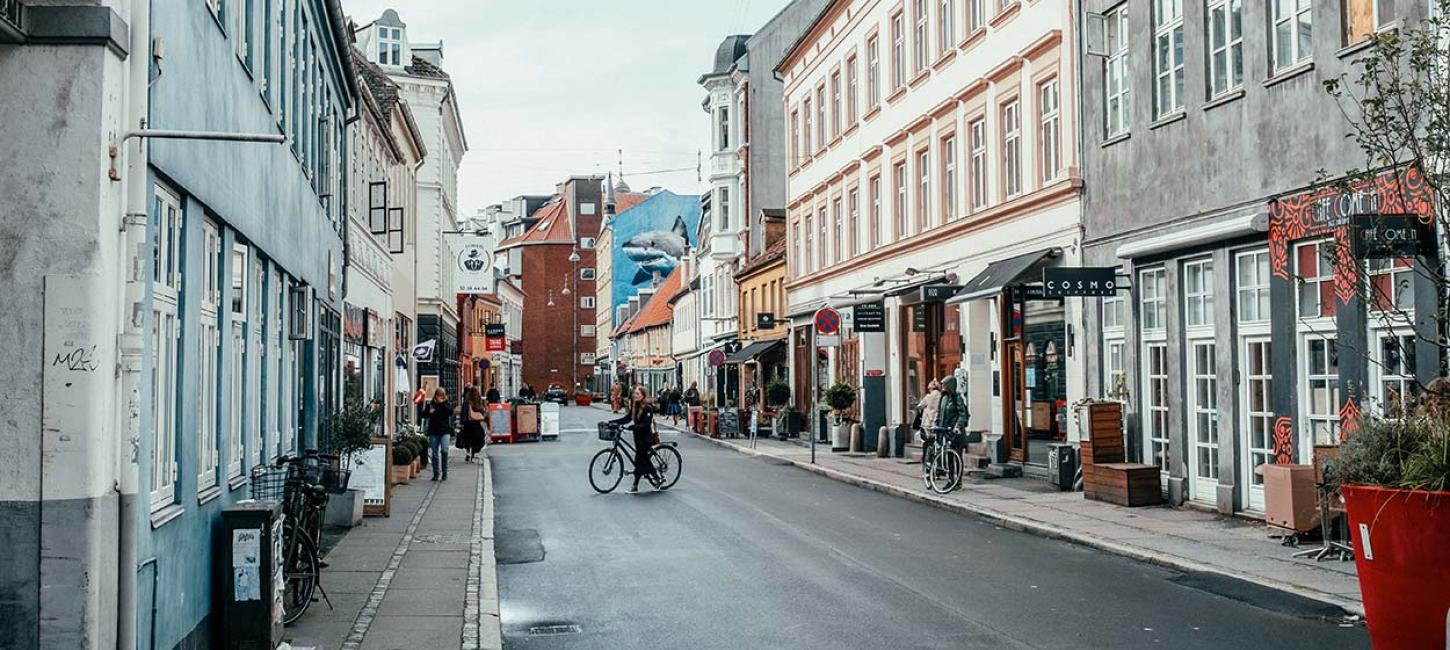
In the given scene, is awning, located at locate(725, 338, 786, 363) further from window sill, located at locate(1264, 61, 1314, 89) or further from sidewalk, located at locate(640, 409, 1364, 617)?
window sill, located at locate(1264, 61, 1314, 89)

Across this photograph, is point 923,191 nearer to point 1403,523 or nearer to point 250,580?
point 1403,523

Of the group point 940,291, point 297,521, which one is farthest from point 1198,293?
point 297,521

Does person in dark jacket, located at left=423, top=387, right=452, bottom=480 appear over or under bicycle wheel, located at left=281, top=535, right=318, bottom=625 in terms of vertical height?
over

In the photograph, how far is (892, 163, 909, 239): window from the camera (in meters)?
31.9

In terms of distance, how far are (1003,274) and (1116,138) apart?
3.73 m

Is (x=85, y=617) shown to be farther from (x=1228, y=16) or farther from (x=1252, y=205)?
(x=1228, y=16)

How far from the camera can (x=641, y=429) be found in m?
22.6

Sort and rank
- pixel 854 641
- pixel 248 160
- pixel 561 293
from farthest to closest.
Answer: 1. pixel 561 293
2. pixel 248 160
3. pixel 854 641

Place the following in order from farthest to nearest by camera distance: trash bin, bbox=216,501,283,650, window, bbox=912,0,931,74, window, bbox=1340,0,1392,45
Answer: window, bbox=912,0,931,74
window, bbox=1340,0,1392,45
trash bin, bbox=216,501,283,650

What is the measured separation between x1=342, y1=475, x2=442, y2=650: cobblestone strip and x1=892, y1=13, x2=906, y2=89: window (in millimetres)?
17506

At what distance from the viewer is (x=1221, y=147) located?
1691 cm

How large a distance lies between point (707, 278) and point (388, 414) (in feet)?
127

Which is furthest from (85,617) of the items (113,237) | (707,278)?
(707,278)

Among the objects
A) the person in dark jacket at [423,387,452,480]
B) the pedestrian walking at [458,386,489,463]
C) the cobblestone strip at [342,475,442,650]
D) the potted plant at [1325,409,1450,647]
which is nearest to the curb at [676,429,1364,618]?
the potted plant at [1325,409,1450,647]
